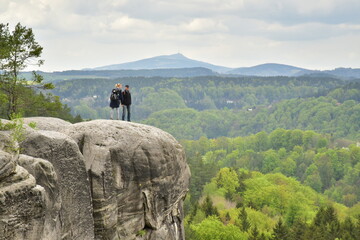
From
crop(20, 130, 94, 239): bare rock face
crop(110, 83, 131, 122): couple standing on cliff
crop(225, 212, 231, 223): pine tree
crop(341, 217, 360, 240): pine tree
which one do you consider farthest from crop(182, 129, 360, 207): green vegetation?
crop(20, 130, 94, 239): bare rock face

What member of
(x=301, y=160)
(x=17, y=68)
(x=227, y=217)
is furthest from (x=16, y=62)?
(x=301, y=160)

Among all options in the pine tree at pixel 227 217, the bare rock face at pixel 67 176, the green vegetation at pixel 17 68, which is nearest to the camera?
the bare rock face at pixel 67 176

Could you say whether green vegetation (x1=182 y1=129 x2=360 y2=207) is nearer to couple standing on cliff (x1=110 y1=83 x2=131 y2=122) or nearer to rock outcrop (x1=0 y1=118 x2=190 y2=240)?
couple standing on cliff (x1=110 y1=83 x2=131 y2=122)

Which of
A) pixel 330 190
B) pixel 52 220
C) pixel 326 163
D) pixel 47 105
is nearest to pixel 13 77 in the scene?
pixel 47 105

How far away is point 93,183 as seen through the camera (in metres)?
21.0

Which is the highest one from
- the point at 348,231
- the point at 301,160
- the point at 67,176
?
the point at 67,176

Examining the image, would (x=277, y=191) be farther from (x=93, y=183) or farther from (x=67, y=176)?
(x=67, y=176)

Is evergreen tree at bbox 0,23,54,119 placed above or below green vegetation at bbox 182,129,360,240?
above

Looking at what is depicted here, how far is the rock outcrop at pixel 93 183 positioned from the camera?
15.9m

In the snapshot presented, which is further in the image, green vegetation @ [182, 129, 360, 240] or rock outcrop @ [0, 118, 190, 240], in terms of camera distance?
green vegetation @ [182, 129, 360, 240]

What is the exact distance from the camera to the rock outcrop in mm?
15906

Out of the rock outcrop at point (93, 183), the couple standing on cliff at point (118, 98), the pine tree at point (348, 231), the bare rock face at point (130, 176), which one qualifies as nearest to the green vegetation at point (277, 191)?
the pine tree at point (348, 231)

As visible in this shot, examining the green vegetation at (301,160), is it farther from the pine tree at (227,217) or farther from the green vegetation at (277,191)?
the pine tree at (227,217)

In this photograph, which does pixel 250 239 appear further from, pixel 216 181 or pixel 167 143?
pixel 216 181
